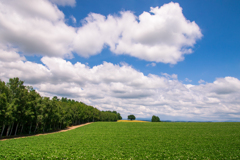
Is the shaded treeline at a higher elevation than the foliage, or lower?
higher

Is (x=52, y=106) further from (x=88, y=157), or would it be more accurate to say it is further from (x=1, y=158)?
(x=88, y=157)

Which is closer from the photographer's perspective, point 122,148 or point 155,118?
point 122,148

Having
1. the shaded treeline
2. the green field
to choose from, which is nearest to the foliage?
the shaded treeline

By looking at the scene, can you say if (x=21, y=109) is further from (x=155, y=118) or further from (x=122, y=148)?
(x=155, y=118)

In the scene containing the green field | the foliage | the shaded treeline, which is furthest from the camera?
the foliage

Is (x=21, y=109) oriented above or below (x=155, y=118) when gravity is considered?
above

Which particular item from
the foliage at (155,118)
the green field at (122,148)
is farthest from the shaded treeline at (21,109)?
the foliage at (155,118)

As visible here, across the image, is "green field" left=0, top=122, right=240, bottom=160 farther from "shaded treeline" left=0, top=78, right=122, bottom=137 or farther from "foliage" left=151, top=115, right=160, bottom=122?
"foliage" left=151, top=115, right=160, bottom=122

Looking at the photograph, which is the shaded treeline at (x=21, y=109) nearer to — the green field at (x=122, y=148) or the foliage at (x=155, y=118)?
the green field at (x=122, y=148)

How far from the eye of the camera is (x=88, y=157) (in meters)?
18.3

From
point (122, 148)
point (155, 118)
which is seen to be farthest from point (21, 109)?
point (155, 118)

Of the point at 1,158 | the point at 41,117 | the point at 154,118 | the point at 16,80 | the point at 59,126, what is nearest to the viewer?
the point at 1,158

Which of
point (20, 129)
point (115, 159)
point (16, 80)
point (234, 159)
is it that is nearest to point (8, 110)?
point (16, 80)

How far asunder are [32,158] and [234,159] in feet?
91.6
